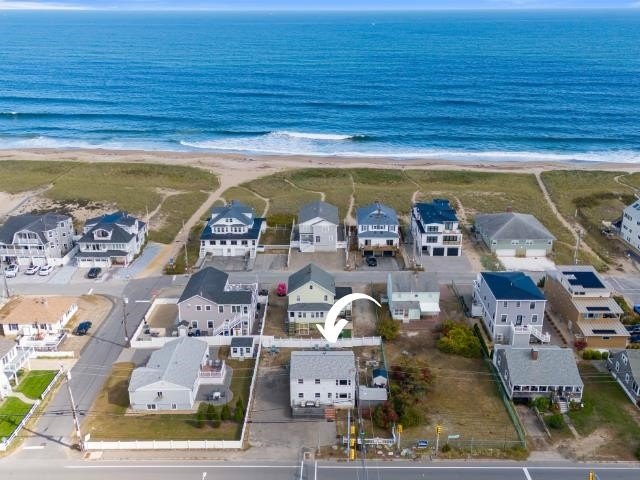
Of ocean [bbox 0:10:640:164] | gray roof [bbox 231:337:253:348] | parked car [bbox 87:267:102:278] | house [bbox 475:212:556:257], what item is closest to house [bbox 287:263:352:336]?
gray roof [bbox 231:337:253:348]

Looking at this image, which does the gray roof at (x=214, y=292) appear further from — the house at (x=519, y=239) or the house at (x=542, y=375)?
the house at (x=519, y=239)

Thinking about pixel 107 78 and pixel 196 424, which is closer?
pixel 196 424

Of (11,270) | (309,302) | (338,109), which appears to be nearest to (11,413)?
(309,302)

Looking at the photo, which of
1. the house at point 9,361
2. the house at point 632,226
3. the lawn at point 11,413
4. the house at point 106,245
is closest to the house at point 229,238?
the house at point 106,245

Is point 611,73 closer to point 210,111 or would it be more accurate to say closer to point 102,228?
point 210,111

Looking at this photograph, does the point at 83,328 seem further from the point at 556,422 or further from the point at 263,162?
the point at 263,162

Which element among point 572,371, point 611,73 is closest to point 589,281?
point 572,371

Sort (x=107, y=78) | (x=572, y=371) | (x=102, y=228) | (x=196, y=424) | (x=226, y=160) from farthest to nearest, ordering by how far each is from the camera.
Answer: (x=107, y=78) → (x=226, y=160) → (x=102, y=228) → (x=572, y=371) → (x=196, y=424)

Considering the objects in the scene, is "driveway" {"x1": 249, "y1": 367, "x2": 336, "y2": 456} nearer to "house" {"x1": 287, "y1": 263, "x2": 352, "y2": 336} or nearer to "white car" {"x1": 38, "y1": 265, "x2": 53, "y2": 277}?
"house" {"x1": 287, "y1": 263, "x2": 352, "y2": 336}
